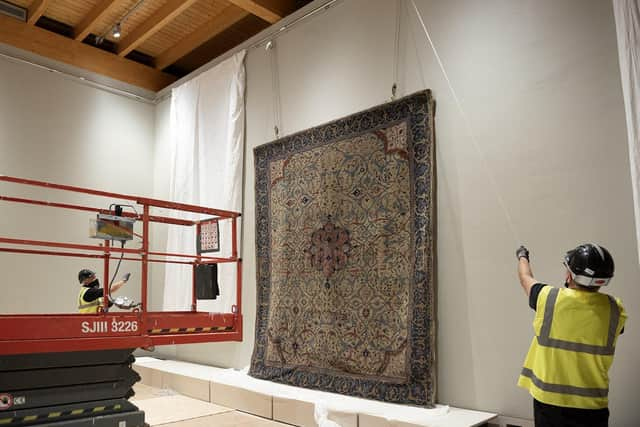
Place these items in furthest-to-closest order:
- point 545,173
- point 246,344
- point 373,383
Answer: point 246,344 → point 373,383 → point 545,173

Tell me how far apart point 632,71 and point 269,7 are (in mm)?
3970

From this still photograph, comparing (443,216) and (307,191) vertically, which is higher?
(307,191)

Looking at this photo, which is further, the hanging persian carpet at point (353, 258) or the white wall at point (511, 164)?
the hanging persian carpet at point (353, 258)

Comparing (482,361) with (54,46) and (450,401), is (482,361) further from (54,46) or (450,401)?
(54,46)

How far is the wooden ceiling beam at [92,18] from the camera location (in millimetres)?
6289

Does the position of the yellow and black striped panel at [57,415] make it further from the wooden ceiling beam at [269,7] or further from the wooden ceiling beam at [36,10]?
the wooden ceiling beam at [36,10]

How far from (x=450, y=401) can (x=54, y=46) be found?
21.7ft

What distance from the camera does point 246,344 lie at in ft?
19.2

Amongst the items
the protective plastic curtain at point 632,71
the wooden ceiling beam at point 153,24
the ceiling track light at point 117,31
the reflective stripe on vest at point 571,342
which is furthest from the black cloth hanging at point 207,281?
the ceiling track light at point 117,31

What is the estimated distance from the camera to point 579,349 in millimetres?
2492

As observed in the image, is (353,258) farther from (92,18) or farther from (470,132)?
(92,18)

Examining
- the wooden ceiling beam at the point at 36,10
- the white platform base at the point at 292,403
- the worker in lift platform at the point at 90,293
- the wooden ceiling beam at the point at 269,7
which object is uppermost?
the wooden ceiling beam at the point at 36,10

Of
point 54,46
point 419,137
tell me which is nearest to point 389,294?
point 419,137

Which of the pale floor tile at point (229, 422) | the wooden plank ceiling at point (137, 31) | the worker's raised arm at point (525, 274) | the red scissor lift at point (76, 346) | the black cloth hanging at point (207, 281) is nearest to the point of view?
the worker's raised arm at point (525, 274)
